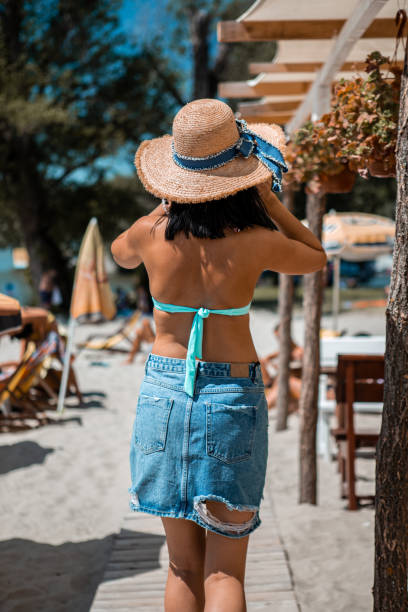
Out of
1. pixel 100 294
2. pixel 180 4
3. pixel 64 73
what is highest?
pixel 180 4

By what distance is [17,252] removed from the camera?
96.3 ft

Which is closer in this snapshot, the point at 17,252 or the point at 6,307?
the point at 6,307

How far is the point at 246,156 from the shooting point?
183cm

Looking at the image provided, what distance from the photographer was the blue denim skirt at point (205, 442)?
1.75 metres

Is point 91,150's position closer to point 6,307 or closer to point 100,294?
point 100,294

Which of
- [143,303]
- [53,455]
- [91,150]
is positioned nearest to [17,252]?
[91,150]

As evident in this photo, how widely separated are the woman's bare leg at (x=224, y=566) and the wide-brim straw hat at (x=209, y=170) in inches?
35.8

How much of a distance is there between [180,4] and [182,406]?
2269 centimetres

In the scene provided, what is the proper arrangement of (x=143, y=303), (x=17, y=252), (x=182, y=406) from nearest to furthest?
(x=182, y=406) → (x=143, y=303) → (x=17, y=252)

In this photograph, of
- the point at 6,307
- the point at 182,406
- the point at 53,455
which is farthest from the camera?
the point at 53,455

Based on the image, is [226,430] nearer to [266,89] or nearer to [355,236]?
[266,89]

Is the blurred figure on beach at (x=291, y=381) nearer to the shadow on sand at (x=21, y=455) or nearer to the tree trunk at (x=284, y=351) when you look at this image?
the tree trunk at (x=284, y=351)

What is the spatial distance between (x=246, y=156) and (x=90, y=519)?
302 cm

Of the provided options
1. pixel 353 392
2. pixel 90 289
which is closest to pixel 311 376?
pixel 353 392
